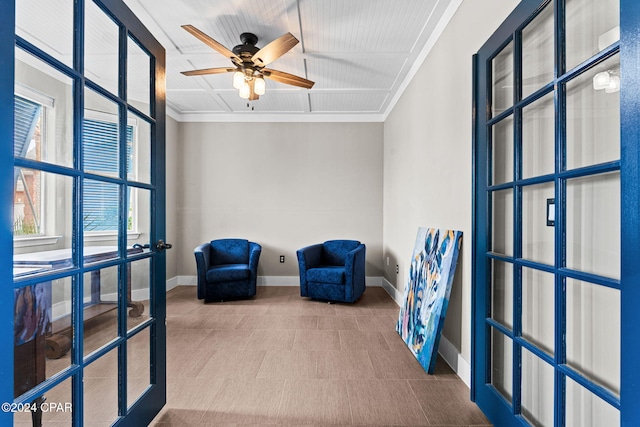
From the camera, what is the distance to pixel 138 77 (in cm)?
180

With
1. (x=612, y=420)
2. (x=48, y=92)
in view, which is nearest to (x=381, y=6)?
(x=48, y=92)

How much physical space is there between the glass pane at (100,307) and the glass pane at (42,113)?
1.63ft

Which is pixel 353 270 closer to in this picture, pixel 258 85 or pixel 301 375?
pixel 301 375

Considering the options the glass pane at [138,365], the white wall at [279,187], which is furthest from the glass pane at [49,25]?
the white wall at [279,187]

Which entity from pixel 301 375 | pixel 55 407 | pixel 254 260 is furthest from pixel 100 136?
pixel 254 260

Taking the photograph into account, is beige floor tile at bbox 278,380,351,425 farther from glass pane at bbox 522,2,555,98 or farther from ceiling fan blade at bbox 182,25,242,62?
ceiling fan blade at bbox 182,25,242,62

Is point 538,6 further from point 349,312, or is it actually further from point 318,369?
point 349,312

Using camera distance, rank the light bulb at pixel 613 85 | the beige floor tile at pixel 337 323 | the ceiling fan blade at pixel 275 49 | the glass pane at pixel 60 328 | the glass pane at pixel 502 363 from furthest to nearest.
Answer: the beige floor tile at pixel 337 323 < the ceiling fan blade at pixel 275 49 < the glass pane at pixel 502 363 < the glass pane at pixel 60 328 < the light bulb at pixel 613 85

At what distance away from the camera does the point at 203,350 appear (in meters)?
2.90

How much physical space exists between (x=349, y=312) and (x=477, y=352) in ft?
6.94

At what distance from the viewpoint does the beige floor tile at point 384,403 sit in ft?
6.28

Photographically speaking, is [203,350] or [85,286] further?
[203,350]

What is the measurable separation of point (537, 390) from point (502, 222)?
2.67ft

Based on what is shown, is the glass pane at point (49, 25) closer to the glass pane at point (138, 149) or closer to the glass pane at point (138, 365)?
the glass pane at point (138, 149)
